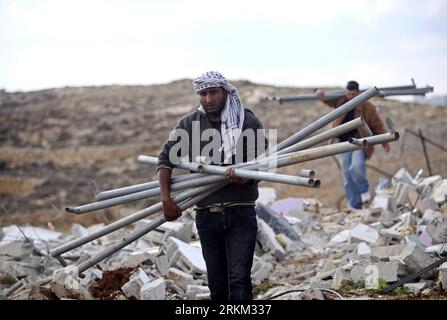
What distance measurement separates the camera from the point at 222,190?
17.2 ft

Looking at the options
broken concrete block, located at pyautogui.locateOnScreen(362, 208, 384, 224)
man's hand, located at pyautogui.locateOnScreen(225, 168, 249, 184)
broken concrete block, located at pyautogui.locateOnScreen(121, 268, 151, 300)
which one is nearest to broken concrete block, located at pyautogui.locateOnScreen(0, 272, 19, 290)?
broken concrete block, located at pyautogui.locateOnScreen(121, 268, 151, 300)

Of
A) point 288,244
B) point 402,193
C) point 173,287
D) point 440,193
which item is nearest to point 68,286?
point 173,287

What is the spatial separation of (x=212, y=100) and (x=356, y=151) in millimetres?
5581

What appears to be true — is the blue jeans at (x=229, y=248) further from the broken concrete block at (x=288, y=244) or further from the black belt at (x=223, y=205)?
the broken concrete block at (x=288, y=244)

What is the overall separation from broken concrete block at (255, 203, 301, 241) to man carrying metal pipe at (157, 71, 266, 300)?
4068 millimetres

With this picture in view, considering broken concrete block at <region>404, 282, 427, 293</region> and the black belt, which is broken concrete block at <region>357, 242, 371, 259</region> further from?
the black belt

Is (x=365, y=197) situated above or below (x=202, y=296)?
above

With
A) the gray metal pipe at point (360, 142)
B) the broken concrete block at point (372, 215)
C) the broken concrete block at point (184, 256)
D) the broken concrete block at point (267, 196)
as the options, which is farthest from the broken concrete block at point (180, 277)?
the broken concrete block at point (267, 196)

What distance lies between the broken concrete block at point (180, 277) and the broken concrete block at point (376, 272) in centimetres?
159

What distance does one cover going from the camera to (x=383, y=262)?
21.6 ft

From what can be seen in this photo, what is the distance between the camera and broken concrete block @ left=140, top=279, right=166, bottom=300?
6.52 meters

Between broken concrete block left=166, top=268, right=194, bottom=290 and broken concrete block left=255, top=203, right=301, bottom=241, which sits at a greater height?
broken concrete block left=255, top=203, right=301, bottom=241

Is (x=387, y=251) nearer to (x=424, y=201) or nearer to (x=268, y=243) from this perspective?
(x=268, y=243)
